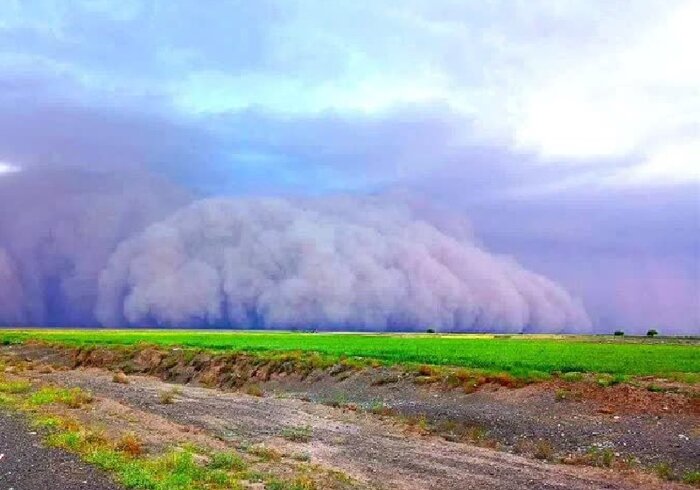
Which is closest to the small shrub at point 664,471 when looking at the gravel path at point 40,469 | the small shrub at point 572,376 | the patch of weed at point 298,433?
the patch of weed at point 298,433

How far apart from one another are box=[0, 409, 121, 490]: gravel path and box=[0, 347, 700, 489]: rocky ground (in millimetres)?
3996

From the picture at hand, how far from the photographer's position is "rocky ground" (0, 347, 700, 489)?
2084 centimetres

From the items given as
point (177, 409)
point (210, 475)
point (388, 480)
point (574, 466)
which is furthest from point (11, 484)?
point (177, 409)

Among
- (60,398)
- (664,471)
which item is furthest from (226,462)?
(60,398)

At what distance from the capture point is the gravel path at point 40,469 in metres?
14.7

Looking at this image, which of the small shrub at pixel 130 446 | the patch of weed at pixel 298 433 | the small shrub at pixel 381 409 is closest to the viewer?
the small shrub at pixel 130 446

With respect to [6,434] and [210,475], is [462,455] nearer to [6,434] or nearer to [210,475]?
[210,475]

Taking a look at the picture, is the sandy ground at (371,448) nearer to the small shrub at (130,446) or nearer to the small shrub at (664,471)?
the small shrub at (664,471)

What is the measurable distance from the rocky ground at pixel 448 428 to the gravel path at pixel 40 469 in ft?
13.1

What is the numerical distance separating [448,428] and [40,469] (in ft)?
60.7

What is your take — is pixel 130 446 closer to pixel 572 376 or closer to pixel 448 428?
pixel 448 428

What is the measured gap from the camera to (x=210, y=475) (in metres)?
16.8

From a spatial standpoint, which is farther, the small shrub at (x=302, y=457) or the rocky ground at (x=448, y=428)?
the small shrub at (x=302, y=457)

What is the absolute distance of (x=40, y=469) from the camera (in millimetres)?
16047
